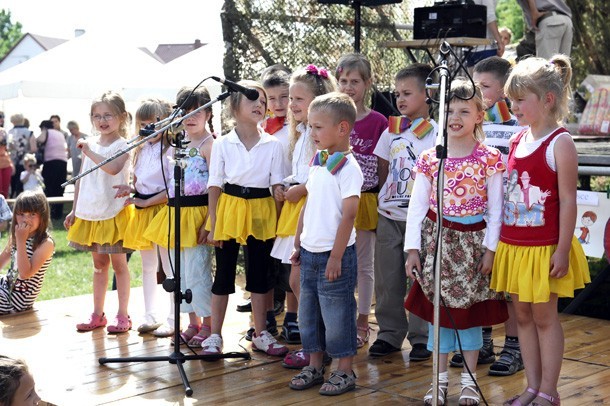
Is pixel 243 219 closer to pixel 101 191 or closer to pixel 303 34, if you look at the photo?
pixel 101 191

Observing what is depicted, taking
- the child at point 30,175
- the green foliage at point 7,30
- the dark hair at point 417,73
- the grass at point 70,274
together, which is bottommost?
the grass at point 70,274

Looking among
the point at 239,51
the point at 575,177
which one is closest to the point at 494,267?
the point at 575,177

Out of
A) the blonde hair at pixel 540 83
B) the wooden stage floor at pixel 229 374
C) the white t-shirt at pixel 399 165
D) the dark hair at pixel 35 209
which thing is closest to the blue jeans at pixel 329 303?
the wooden stage floor at pixel 229 374

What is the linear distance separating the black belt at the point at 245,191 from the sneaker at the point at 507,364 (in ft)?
5.05

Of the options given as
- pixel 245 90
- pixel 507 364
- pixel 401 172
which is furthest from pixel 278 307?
pixel 245 90

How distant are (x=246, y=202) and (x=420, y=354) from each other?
1257 millimetres

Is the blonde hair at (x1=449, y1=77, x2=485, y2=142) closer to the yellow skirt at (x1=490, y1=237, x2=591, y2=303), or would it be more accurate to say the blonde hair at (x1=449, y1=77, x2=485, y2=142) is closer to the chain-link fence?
the yellow skirt at (x1=490, y1=237, x2=591, y2=303)

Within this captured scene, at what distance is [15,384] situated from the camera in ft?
8.87

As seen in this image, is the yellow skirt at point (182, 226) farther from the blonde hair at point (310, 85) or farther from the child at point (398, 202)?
the child at point (398, 202)

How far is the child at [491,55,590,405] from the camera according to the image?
A: 3.70m

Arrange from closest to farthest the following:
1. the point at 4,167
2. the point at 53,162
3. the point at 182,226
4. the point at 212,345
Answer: the point at 212,345 < the point at 182,226 < the point at 4,167 < the point at 53,162

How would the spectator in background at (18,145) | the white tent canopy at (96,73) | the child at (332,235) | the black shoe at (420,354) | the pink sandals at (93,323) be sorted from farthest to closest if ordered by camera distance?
the spectator in background at (18,145) → the white tent canopy at (96,73) → the pink sandals at (93,323) → the black shoe at (420,354) → the child at (332,235)

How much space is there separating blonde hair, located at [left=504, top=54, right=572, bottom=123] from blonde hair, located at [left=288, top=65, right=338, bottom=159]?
121 cm

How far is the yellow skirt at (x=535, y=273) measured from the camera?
3.73m
